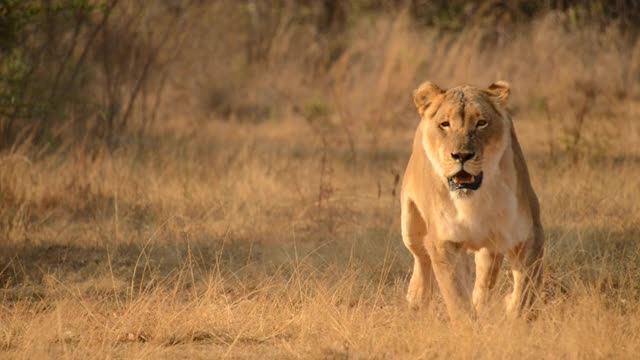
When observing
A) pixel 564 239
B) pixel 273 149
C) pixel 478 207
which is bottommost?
pixel 273 149

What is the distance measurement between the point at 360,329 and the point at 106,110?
20.7 ft

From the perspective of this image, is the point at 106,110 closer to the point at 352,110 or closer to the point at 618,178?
the point at 352,110

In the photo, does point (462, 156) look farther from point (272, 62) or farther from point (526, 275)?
point (272, 62)

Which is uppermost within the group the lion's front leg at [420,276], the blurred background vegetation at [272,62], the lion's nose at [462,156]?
the lion's nose at [462,156]

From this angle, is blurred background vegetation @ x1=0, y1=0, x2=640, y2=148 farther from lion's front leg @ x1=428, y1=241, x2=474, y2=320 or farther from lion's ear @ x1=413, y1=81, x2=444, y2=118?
lion's front leg @ x1=428, y1=241, x2=474, y2=320

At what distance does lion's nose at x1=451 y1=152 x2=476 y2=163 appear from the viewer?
175 inches

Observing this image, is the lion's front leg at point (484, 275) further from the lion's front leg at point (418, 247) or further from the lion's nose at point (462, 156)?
the lion's nose at point (462, 156)

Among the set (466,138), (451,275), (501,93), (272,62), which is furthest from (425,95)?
(272,62)

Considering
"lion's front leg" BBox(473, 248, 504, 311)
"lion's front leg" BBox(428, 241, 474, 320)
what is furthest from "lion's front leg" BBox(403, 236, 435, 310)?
"lion's front leg" BBox(428, 241, 474, 320)

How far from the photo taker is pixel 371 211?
25.0 feet

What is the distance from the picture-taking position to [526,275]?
15.2 feet

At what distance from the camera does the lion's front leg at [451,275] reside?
15.1 feet

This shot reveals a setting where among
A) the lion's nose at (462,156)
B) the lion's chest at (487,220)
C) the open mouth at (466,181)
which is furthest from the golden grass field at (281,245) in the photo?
the lion's nose at (462,156)

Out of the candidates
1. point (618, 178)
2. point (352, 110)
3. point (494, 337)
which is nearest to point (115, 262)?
point (494, 337)
